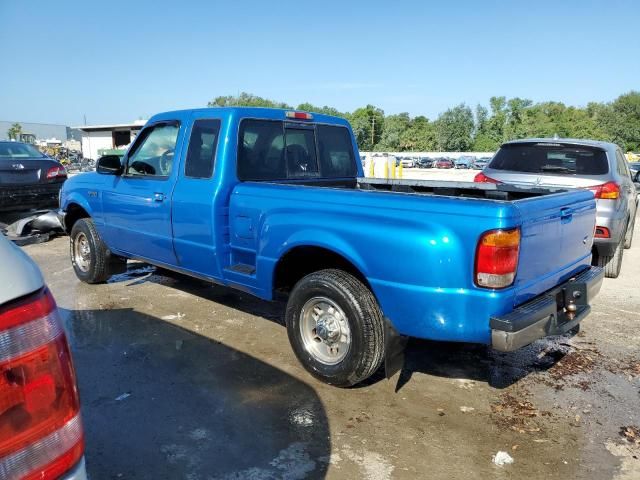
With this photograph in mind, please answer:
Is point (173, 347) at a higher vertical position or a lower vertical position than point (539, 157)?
lower

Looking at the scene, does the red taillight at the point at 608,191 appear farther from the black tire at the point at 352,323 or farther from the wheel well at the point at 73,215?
the wheel well at the point at 73,215

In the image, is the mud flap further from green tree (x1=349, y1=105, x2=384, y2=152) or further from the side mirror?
green tree (x1=349, y1=105, x2=384, y2=152)

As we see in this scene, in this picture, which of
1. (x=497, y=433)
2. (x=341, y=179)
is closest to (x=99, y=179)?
(x=341, y=179)

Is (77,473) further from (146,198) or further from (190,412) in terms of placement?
(146,198)

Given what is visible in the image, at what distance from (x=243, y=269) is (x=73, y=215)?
3.39 meters

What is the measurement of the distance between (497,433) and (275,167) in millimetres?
2844

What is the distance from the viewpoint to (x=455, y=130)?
97812mm

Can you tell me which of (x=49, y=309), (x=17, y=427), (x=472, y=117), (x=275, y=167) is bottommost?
(x=17, y=427)

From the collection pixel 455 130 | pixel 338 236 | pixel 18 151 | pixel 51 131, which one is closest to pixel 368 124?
pixel 455 130

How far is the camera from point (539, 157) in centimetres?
661

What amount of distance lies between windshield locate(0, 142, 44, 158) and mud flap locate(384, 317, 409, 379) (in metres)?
8.69

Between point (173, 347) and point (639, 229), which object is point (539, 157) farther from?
point (639, 229)

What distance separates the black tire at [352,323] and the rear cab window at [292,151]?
4.34ft

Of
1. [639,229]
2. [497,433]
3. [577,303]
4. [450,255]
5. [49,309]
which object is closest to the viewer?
[49,309]
